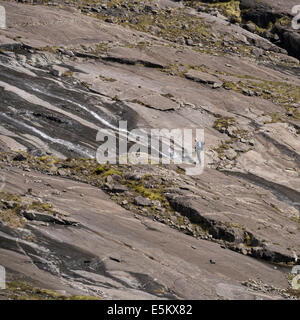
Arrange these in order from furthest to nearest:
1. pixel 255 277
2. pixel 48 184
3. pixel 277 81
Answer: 1. pixel 277 81
2. pixel 48 184
3. pixel 255 277

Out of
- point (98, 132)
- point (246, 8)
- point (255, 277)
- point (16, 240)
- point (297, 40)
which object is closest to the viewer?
point (16, 240)

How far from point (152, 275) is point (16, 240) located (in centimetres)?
620

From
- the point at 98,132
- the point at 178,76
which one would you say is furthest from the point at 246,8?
the point at 98,132

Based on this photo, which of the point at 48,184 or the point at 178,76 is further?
the point at 178,76

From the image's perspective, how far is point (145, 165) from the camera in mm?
36062

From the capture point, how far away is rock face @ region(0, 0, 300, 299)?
85.3 ft

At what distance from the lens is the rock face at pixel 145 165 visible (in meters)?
26.0

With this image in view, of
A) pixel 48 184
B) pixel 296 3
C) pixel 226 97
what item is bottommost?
pixel 48 184

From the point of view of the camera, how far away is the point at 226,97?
49.3 metres

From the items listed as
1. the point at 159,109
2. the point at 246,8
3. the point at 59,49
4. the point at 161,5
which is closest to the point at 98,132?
the point at 159,109

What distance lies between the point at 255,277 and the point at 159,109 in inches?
753

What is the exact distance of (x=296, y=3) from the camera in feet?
238

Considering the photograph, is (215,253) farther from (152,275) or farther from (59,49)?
(59,49)

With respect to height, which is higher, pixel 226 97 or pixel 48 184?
pixel 226 97
